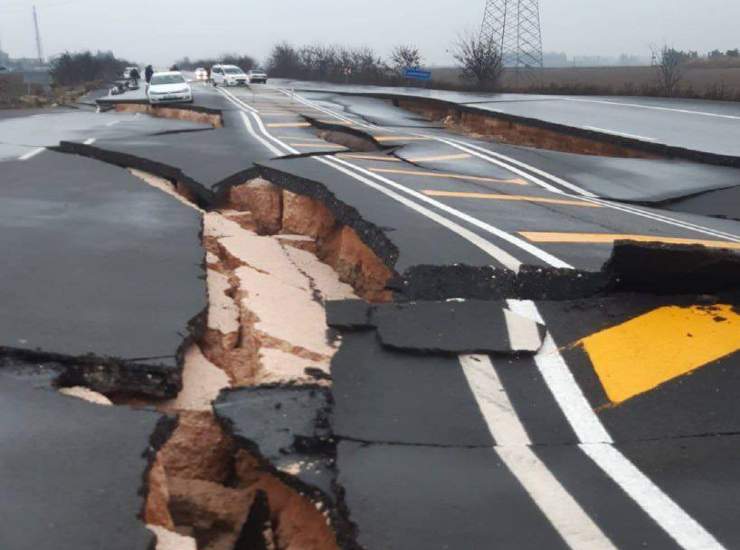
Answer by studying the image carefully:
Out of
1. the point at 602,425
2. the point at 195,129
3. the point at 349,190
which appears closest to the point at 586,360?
the point at 602,425

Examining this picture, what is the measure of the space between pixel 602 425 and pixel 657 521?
2.73ft

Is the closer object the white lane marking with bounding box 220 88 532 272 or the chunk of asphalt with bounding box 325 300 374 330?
the chunk of asphalt with bounding box 325 300 374 330

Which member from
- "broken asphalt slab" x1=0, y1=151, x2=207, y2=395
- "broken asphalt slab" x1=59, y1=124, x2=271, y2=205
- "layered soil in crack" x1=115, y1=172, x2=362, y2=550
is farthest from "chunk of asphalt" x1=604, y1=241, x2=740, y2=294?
"broken asphalt slab" x1=59, y1=124, x2=271, y2=205

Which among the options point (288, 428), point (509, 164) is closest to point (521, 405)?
point (288, 428)

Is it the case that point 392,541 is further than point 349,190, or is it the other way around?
point 349,190

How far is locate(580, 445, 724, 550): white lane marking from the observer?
310 centimetres

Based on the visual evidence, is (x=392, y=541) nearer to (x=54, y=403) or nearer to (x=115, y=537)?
(x=115, y=537)

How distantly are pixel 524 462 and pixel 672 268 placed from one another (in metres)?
2.32

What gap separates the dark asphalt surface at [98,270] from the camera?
4.87m

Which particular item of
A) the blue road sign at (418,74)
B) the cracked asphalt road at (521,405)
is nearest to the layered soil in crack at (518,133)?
the cracked asphalt road at (521,405)

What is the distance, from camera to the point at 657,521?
3.21 metres

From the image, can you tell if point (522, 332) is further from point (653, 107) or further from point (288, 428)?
point (653, 107)

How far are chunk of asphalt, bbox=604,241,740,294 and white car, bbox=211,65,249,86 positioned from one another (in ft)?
142

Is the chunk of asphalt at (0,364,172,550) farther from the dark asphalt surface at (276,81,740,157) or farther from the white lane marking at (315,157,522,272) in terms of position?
the dark asphalt surface at (276,81,740,157)
